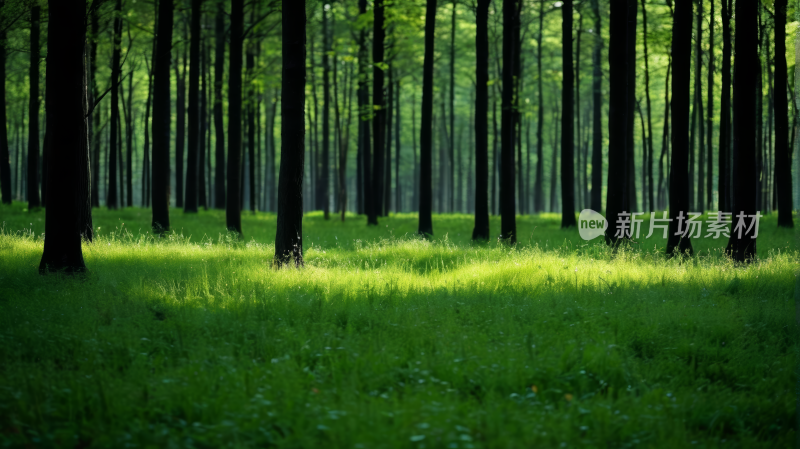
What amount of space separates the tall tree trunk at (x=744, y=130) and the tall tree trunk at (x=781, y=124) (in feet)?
20.1

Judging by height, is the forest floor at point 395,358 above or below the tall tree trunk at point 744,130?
below

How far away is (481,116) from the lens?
46.8 ft

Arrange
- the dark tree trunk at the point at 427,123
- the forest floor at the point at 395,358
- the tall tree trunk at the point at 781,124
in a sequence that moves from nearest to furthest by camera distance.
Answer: the forest floor at the point at 395,358, the tall tree trunk at the point at 781,124, the dark tree trunk at the point at 427,123

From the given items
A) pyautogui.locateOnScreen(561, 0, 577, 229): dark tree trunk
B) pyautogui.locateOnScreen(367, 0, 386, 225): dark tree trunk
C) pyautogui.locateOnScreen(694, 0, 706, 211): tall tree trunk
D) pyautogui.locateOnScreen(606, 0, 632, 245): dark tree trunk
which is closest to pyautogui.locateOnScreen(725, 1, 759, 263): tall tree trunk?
pyautogui.locateOnScreen(606, 0, 632, 245): dark tree trunk

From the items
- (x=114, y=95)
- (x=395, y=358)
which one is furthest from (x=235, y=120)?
(x=395, y=358)

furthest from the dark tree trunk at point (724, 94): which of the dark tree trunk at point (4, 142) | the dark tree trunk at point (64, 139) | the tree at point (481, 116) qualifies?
the dark tree trunk at point (4, 142)

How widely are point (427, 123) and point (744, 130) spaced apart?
8.21 meters

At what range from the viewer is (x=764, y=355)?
17.6 feet

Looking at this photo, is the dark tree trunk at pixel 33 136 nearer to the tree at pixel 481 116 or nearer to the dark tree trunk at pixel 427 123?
the dark tree trunk at pixel 427 123

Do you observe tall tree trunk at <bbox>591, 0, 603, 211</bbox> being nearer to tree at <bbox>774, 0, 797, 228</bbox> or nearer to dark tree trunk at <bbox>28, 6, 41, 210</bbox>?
tree at <bbox>774, 0, 797, 228</bbox>

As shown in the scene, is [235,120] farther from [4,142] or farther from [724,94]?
[724,94]

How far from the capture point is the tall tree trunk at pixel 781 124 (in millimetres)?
15055

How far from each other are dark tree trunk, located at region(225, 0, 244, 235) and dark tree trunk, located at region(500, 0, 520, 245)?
7.39 metres

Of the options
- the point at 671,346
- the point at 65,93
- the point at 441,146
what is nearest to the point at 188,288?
the point at 65,93
